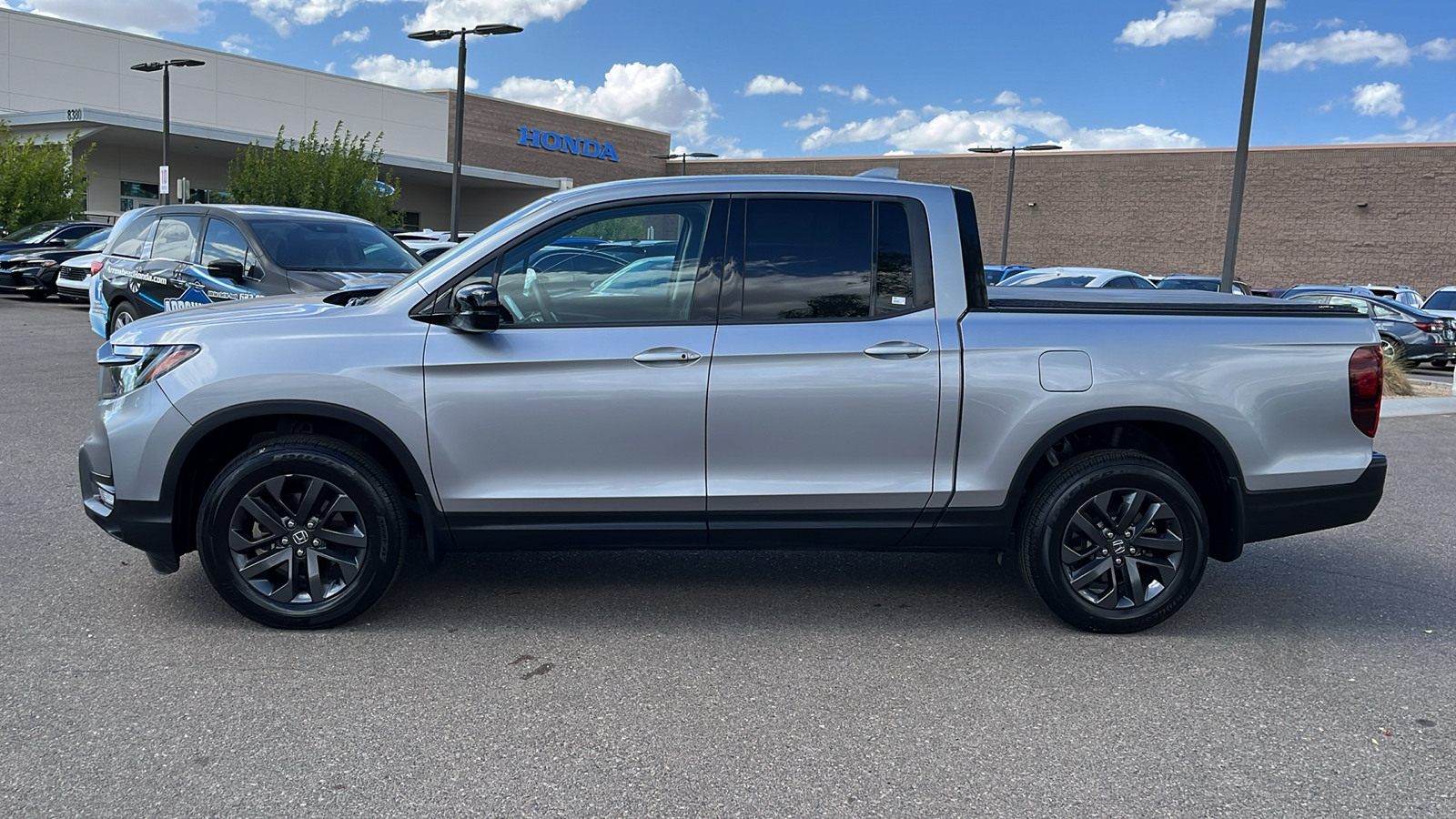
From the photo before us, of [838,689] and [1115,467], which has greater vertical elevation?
[1115,467]

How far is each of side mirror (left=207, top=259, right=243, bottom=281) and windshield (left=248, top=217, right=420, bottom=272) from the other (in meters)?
0.31

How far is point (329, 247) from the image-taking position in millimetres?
10211

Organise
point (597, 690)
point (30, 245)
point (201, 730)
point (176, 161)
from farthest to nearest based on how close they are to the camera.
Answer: point (176, 161) → point (30, 245) → point (597, 690) → point (201, 730)

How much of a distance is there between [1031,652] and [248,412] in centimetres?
321

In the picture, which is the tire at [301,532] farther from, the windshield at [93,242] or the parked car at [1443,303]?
the parked car at [1443,303]

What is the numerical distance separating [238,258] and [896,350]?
7426 mm

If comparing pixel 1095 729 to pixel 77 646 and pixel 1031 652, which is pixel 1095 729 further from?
pixel 77 646

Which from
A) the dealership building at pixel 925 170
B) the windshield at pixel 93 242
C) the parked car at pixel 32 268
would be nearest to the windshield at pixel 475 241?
the windshield at pixel 93 242

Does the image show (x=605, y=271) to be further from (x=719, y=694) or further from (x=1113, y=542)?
(x=1113, y=542)

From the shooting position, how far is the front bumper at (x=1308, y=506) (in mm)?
4695

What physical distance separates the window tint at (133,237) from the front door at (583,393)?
8570 millimetres

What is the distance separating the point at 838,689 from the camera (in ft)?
13.4

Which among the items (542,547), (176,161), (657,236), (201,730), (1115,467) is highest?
(176,161)

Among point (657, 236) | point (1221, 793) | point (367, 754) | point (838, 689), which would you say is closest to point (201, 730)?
point (367, 754)
